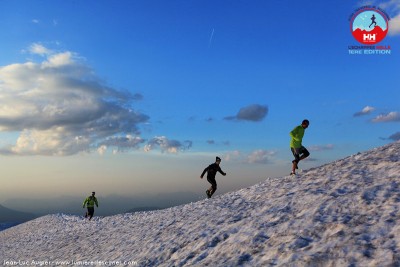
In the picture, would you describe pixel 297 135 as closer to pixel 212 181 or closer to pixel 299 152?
pixel 299 152

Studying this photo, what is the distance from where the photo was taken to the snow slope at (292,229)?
8602 millimetres

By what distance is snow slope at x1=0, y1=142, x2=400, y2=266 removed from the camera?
8.60 metres

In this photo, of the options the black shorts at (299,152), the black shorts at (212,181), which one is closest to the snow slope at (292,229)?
the black shorts at (299,152)

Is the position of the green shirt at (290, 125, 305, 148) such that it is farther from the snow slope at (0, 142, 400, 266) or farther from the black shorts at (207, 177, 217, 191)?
the black shorts at (207, 177, 217, 191)

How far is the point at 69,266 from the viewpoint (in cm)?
1534

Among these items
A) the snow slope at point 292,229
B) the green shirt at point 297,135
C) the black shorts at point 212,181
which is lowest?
the snow slope at point 292,229

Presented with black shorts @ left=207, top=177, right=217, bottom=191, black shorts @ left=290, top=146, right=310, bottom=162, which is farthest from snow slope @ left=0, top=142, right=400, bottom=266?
black shorts @ left=207, top=177, right=217, bottom=191

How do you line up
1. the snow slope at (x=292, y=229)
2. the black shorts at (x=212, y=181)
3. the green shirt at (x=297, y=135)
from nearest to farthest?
the snow slope at (x=292, y=229) → the green shirt at (x=297, y=135) → the black shorts at (x=212, y=181)

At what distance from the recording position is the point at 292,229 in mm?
10531

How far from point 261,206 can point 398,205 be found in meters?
5.34

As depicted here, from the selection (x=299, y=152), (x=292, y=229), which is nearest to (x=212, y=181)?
(x=299, y=152)

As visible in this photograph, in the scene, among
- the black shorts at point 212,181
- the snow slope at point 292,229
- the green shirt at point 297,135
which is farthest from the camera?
the black shorts at point 212,181

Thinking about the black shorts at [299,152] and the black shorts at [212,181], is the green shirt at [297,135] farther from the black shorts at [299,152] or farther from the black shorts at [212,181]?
the black shorts at [212,181]

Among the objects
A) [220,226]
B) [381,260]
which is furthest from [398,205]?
[220,226]
